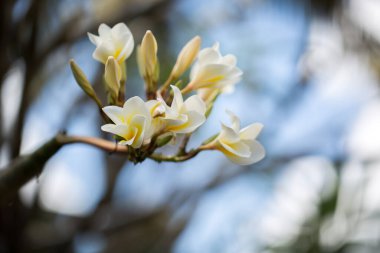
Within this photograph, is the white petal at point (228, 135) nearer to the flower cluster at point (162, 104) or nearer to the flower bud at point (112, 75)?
the flower cluster at point (162, 104)

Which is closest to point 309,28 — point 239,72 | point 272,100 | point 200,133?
point 272,100

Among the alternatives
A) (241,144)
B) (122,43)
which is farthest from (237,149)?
(122,43)

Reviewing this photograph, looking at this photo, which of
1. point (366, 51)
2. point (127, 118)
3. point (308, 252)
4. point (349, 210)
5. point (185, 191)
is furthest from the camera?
point (366, 51)

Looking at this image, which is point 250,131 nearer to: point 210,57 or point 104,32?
point 210,57

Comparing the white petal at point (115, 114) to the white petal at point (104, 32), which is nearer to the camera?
the white petal at point (115, 114)

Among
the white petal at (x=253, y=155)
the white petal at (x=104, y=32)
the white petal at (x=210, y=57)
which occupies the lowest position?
the white petal at (x=253, y=155)

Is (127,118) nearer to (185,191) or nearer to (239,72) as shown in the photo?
(239,72)

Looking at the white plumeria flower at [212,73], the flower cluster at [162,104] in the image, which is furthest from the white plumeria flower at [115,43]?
the white plumeria flower at [212,73]
